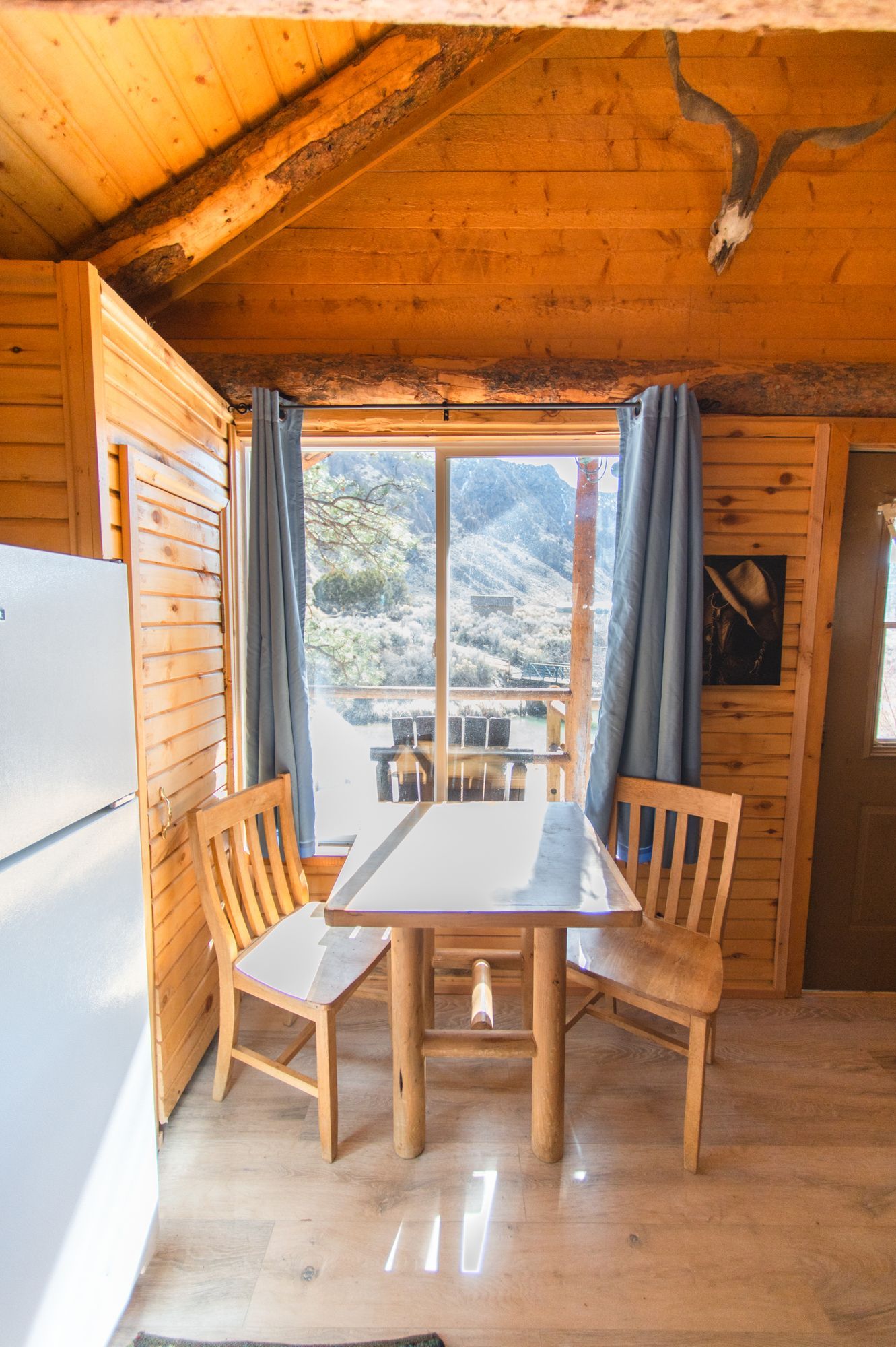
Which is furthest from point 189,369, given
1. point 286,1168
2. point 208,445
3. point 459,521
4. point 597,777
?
point 286,1168

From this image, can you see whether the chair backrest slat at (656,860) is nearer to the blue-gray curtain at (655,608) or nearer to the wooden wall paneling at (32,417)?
the blue-gray curtain at (655,608)

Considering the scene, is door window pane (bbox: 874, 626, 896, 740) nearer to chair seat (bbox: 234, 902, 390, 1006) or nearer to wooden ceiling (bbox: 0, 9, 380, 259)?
chair seat (bbox: 234, 902, 390, 1006)

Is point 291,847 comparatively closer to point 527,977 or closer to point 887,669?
point 527,977

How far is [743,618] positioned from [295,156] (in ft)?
7.32

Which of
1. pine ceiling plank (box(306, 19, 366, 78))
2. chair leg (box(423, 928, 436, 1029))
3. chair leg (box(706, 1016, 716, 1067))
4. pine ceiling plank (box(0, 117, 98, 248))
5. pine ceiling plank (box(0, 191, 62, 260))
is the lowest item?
chair leg (box(706, 1016, 716, 1067))

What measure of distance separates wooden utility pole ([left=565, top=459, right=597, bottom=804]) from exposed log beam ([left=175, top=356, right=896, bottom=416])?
36 cm

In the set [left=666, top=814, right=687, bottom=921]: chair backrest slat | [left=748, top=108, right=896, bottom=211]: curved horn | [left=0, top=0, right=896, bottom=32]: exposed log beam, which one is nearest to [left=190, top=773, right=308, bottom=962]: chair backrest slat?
[left=666, top=814, right=687, bottom=921]: chair backrest slat

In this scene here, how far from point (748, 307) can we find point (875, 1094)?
283 centimetres

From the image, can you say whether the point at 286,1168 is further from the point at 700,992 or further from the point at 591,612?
the point at 591,612

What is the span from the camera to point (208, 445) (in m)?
2.24

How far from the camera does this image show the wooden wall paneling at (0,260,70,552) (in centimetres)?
142

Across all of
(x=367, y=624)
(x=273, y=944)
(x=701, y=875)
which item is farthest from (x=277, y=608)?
(x=701, y=875)

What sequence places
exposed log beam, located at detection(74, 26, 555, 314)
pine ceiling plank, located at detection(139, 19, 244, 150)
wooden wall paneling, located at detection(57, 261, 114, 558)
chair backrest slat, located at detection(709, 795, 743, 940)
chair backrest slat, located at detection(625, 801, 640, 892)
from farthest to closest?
chair backrest slat, located at detection(625, 801, 640, 892) < chair backrest slat, located at detection(709, 795, 743, 940) < exposed log beam, located at detection(74, 26, 555, 314) < pine ceiling plank, located at detection(139, 19, 244, 150) < wooden wall paneling, located at detection(57, 261, 114, 558)

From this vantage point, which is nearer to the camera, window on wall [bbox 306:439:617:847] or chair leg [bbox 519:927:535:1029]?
chair leg [bbox 519:927:535:1029]
